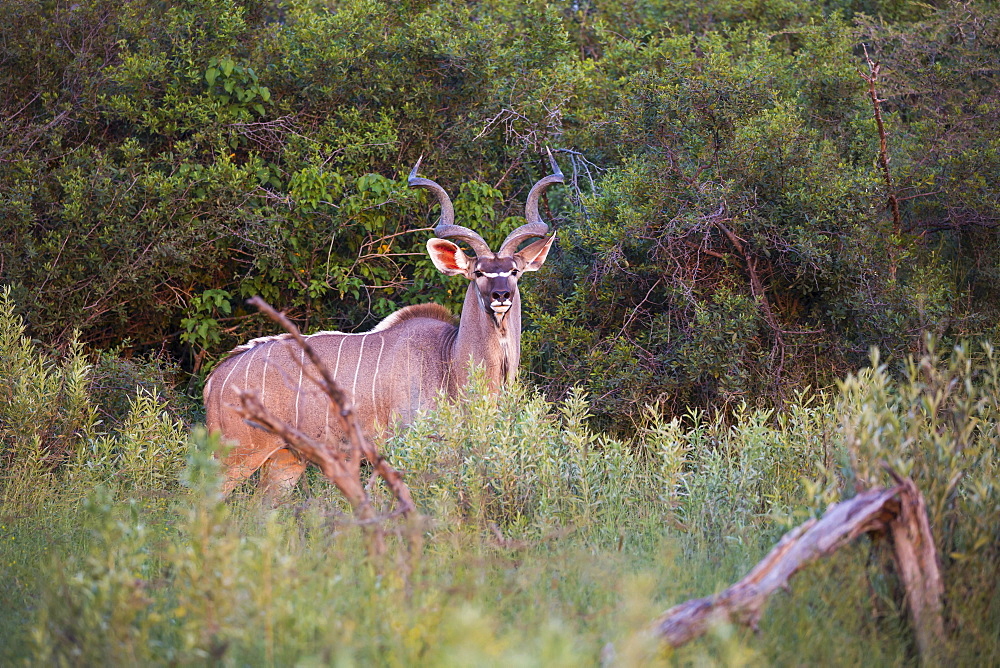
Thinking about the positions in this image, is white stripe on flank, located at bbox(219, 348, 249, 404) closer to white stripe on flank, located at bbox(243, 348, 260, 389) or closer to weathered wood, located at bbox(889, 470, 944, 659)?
white stripe on flank, located at bbox(243, 348, 260, 389)

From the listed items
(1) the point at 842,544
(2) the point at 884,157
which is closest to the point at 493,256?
(2) the point at 884,157

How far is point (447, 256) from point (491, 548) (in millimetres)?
2877

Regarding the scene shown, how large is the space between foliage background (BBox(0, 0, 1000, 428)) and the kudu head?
483 millimetres

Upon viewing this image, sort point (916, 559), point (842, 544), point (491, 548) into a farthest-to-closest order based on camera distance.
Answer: point (491, 548) → point (916, 559) → point (842, 544)

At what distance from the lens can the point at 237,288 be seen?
7859 millimetres

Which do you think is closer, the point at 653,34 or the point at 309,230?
the point at 309,230

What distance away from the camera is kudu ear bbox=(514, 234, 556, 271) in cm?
644

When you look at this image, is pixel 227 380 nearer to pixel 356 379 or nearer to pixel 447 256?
pixel 356 379

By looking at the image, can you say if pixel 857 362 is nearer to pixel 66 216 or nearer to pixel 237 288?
pixel 237 288

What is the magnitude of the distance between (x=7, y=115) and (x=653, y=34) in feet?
18.8

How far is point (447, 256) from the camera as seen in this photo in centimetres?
648

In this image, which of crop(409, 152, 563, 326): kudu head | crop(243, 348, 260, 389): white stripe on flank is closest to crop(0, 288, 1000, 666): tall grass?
crop(243, 348, 260, 389): white stripe on flank

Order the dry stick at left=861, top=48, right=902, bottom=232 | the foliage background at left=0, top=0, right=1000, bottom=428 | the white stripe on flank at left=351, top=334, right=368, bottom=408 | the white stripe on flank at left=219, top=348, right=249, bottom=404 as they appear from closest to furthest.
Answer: the white stripe on flank at left=219, top=348, right=249, bottom=404, the white stripe on flank at left=351, top=334, right=368, bottom=408, the foliage background at left=0, top=0, right=1000, bottom=428, the dry stick at left=861, top=48, right=902, bottom=232

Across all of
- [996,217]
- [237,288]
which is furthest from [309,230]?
[996,217]
